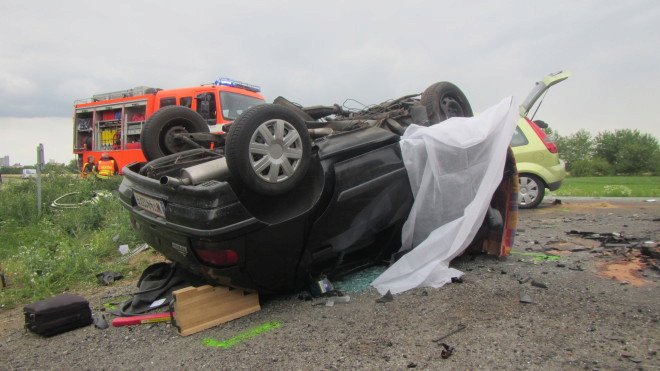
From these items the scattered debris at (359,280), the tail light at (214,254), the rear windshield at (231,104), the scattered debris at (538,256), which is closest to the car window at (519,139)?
the scattered debris at (538,256)

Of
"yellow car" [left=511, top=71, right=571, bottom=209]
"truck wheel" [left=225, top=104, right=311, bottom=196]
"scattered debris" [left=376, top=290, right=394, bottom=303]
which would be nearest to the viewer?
"truck wheel" [left=225, top=104, right=311, bottom=196]

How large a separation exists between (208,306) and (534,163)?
22.1ft

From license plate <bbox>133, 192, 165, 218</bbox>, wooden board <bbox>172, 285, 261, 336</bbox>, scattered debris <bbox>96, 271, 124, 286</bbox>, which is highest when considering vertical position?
license plate <bbox>133, 192, 165, 218</bbox>

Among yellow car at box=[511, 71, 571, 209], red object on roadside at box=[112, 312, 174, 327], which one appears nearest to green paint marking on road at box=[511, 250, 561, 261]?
red object on roadside at box=[112, 312, 174, 327]

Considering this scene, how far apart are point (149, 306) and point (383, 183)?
2073 mm

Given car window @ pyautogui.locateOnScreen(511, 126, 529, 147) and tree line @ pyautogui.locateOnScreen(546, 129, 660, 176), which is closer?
car window @ pyautogui.locateOnScreen(511, 126, 529, 147)

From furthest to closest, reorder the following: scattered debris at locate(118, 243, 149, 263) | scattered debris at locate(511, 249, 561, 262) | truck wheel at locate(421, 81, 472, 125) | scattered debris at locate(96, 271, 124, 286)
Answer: scattered debris at locate(118, 243, 149, 263) → scattered debris at locate(96, 271, 124, 286) → truck wheel at locate(421, 81, 472, 125) → scattered debris at locate(511, 249, 561, 262)

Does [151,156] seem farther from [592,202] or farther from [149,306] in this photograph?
[592,202]

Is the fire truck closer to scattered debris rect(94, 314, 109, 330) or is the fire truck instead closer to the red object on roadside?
scattered debris rect(94, 314, 109, 330)

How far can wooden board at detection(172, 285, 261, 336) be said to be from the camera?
3.35 meters

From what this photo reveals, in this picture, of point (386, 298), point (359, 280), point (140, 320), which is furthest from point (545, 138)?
point (140, 320)

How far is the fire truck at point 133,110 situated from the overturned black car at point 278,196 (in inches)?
242

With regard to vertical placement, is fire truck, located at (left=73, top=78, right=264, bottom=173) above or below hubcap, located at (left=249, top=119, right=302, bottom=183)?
above

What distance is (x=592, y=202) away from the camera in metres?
9.55
